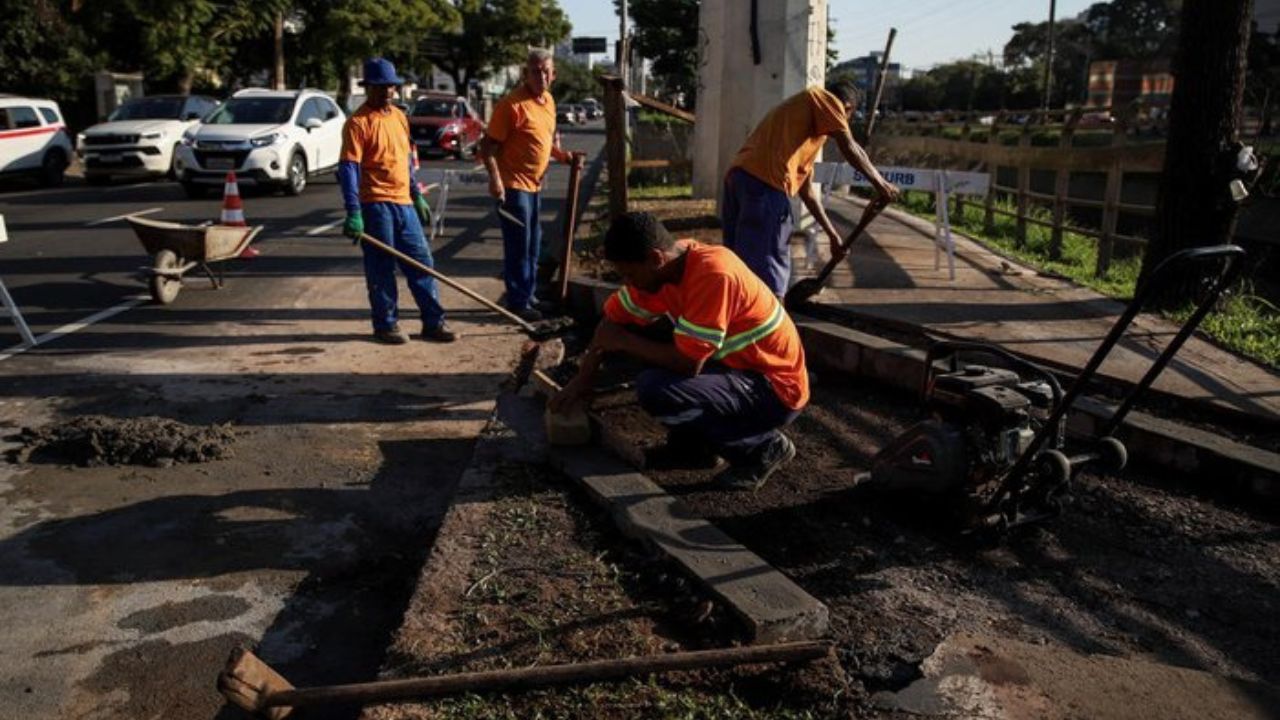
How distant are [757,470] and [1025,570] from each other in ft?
3.79

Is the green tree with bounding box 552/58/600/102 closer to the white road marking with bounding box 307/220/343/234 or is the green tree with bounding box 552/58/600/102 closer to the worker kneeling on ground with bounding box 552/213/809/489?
the white road marking with bounding box 307/220/343/234

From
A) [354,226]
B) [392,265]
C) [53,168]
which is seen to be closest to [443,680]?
[354,226]

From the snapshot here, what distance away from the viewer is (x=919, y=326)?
21.2 feet

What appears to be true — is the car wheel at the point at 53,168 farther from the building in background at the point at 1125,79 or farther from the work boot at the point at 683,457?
the building in background at the point at 1125,79

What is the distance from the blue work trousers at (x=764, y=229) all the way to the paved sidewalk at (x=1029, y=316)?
1215mm

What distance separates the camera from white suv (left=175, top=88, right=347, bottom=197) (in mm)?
15547

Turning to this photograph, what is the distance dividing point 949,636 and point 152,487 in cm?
348

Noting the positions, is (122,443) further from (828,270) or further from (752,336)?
(828,270)

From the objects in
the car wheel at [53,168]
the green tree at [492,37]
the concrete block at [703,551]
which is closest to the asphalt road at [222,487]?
the concrete block at [703,551]

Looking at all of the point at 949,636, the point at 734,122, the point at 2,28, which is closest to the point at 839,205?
the point at 734,122

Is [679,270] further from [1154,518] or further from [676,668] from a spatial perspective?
[1154,518]

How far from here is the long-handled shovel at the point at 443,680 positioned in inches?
104

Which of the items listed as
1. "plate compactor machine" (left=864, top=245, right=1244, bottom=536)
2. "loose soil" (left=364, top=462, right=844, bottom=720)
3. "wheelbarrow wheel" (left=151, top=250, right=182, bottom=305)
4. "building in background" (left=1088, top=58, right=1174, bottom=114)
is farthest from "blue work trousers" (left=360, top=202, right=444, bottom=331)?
"building in background" (left=1088, top=58, right=1174, bottom=114)

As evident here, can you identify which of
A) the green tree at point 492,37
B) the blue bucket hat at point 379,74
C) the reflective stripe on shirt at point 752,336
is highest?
the green tree at point 492,37
